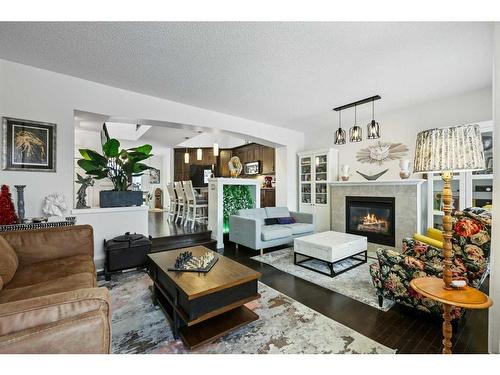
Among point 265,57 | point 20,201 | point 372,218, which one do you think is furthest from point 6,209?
point 372,218

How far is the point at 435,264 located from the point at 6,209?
4134mm

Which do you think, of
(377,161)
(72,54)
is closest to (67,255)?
(72,54)

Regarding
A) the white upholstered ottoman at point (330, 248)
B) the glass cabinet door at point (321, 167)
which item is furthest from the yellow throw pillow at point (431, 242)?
the glass cabinet door at point (321, 167)

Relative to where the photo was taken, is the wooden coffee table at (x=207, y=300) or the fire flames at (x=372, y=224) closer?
the wooden coffee table at (x=207, y=300)

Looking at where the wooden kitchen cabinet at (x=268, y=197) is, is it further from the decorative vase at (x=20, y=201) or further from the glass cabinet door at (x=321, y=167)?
the decorative vase at (x=20, y=201)

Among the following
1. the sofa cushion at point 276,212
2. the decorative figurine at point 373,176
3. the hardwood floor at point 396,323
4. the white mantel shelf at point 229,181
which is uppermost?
the decorative figurine at point 373,176

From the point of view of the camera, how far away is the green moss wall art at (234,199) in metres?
4.95

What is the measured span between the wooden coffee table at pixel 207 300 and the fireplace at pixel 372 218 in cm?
332

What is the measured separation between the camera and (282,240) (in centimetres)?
414

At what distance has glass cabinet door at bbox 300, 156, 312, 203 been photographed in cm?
552

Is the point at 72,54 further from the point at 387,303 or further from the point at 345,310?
the point at 387,303

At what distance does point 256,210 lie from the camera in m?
4.64

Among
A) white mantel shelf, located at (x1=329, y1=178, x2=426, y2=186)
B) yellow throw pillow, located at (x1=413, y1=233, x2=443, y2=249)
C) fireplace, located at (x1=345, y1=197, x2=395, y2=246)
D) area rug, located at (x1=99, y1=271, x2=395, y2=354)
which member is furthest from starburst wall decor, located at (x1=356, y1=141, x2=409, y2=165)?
area rug, located at (x1=99, y1=271, x2=395, y2=354)

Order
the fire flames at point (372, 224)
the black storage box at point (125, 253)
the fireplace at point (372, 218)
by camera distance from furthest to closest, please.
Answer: the fire flames at point (372, 224) → the fireplace at point (372, 218) → the black storage box at point (125, 253)
